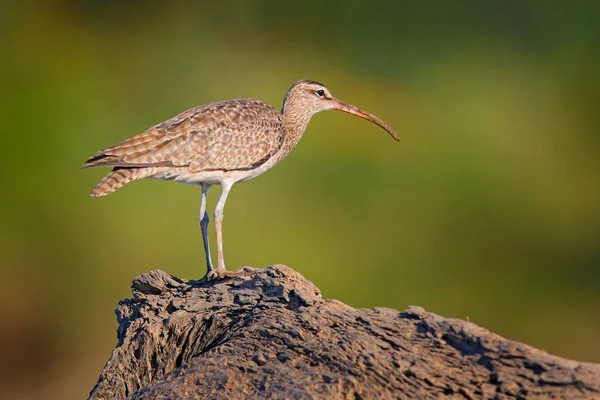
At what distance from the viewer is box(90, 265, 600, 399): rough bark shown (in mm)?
4578

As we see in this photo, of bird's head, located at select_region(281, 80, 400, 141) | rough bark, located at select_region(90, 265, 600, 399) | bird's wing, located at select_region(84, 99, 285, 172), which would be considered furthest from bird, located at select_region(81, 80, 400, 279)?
rough bark, located at select_region(90, 265, 600, 399)

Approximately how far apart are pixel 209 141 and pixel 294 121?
1.52m

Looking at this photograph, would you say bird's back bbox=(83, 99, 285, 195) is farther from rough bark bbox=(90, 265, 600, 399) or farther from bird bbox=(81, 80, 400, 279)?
rough bark bbox=(90, 265, 600, 399)

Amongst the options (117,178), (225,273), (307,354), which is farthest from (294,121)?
(307,354)

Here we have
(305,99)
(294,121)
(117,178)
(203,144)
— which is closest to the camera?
(117,178)

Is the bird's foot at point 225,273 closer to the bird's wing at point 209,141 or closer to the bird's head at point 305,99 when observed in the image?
the bird's wing at point 209,141

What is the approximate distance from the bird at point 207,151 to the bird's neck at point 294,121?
2cm

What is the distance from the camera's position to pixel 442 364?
4.78m

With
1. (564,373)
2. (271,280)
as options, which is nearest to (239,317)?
(271,280)

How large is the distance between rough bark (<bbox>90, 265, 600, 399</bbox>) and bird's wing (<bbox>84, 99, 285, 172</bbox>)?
188cm

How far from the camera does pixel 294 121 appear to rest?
1032 cm

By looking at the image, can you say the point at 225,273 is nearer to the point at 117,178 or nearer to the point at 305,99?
the point at 117,178

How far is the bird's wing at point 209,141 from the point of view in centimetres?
846

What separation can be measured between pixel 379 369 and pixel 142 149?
14.0 ft
